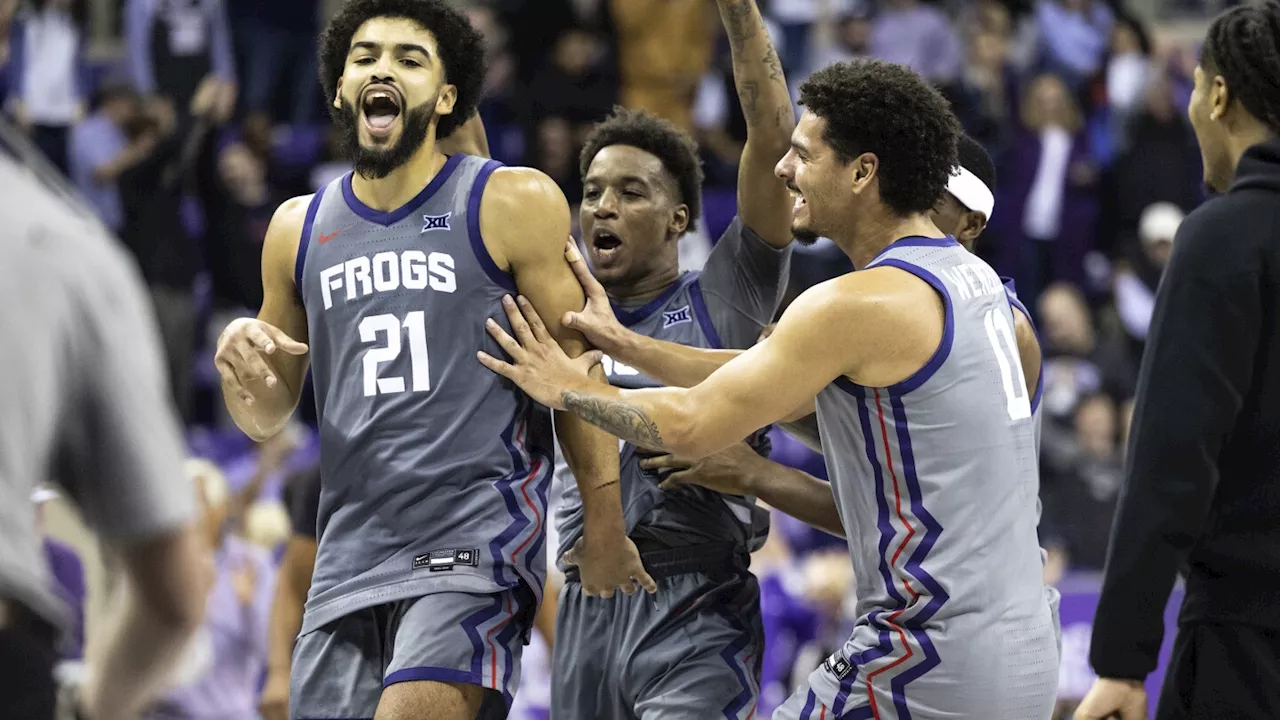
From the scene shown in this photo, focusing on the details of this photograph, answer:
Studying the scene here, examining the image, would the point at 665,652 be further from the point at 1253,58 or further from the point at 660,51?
the point at 660,51

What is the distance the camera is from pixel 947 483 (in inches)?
152

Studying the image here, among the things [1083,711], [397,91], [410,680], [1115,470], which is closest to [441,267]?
[397,91]

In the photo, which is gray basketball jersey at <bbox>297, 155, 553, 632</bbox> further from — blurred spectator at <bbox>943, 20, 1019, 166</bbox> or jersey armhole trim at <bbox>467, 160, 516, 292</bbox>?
blurred spectator at <bbox>943, 20, 1019, 166</bbox>

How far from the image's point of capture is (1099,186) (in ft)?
47.9

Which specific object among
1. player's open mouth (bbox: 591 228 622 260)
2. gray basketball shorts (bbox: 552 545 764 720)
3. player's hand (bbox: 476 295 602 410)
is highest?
player's open mouth (bbox: 591 228 622 260)

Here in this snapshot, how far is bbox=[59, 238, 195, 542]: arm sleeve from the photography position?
2.12 m

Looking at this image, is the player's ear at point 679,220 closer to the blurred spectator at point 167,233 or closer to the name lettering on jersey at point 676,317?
the name lettering on jersey at point 676,317

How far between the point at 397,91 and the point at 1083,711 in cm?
247

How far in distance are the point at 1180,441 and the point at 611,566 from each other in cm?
160

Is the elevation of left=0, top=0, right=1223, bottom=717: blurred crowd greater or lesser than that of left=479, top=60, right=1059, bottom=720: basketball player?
greater

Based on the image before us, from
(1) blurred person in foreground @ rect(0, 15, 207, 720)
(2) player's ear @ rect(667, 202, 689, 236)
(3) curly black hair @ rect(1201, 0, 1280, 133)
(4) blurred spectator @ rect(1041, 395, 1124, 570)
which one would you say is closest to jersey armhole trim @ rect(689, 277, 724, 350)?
(2) player's ear @ rect(667, 202, 689, 236)

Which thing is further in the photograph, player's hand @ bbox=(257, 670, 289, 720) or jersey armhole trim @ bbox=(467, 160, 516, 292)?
player's hand @ bbox=(257, 670, 289, 720)

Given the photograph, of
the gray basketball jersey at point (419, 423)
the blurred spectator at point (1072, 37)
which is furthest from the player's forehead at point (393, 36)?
the blurred spectator at point (1072, 37)

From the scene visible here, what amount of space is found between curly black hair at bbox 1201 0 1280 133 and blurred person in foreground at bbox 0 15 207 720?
2.96 metres
